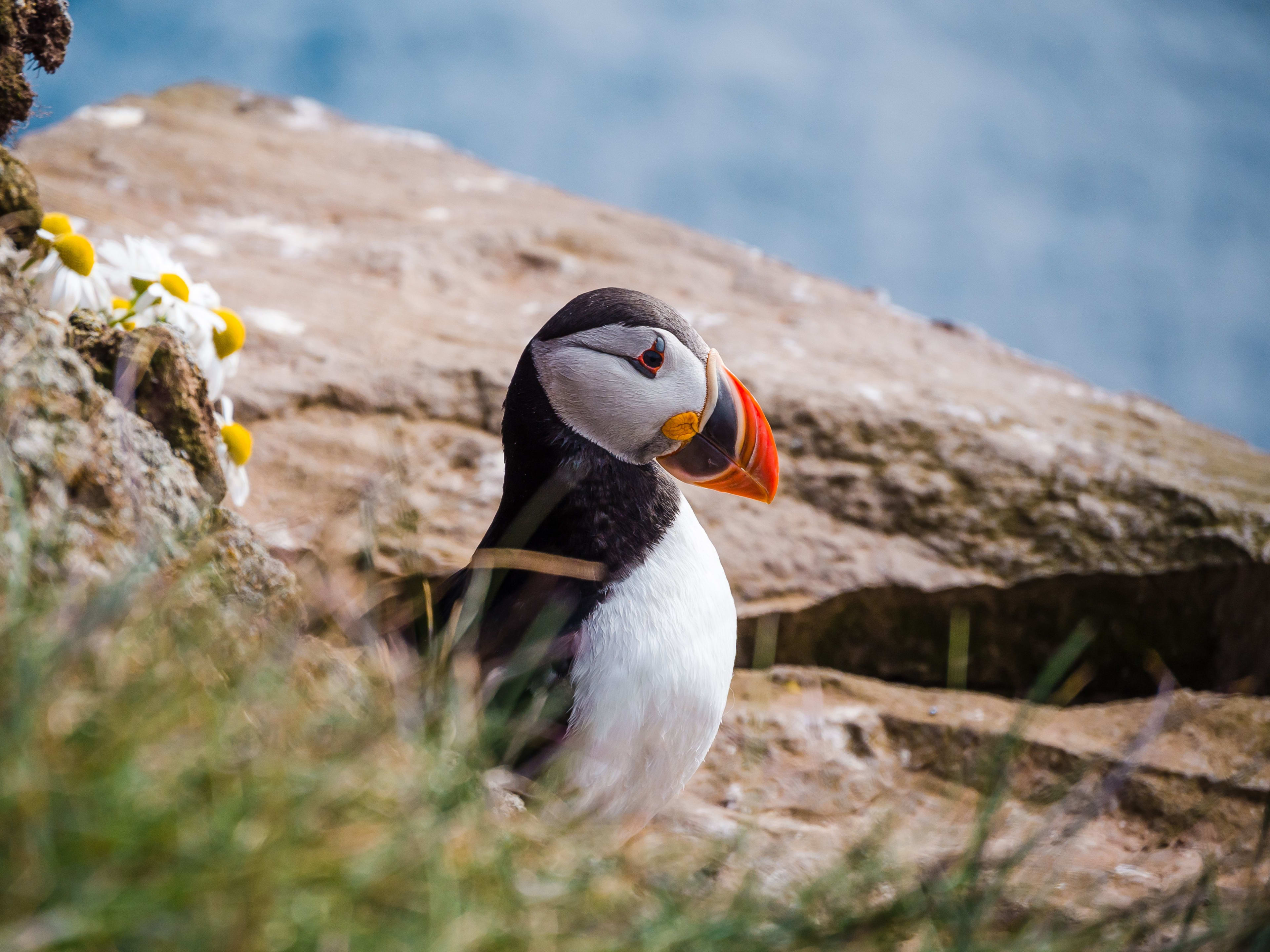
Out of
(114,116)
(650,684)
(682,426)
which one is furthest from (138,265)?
(114,116)

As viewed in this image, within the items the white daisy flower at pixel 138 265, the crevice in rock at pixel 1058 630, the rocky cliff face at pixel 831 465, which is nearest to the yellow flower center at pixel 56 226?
the white daisy flower at pixel 138 265

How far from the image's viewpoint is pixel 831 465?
3852 mm

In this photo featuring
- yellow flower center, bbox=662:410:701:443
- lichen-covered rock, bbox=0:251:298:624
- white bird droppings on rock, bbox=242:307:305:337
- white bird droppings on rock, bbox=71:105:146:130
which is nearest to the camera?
lichen-covered rock, bbox=0:251:298:624

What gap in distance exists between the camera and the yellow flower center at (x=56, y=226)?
7.17 feet

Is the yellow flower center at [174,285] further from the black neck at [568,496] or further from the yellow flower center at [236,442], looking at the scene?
the black neck at [568,496]

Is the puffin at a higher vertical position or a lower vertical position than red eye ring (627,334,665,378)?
lower

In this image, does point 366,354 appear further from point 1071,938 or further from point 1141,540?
point 1071,938

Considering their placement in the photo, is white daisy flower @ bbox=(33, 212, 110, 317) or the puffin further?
white daisy flower @ bbox=(33, 212, 110, 317)

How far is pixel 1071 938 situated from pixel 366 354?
3.38m

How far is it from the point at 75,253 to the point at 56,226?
0.32 feet

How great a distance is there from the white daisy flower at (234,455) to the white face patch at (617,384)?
34.0 inches

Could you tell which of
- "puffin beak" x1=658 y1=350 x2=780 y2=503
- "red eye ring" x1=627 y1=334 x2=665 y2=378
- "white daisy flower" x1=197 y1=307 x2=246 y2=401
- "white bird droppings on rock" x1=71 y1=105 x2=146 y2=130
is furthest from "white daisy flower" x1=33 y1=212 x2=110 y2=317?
"white bird droppings on rock" x1=71 y1=105 x2=146 y2=130

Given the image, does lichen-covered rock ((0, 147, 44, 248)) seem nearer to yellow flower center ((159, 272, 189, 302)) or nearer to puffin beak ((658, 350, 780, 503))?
yellow flower center ((159, 272, 189, 302))

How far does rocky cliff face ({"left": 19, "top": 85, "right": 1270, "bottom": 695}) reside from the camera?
350 cm
